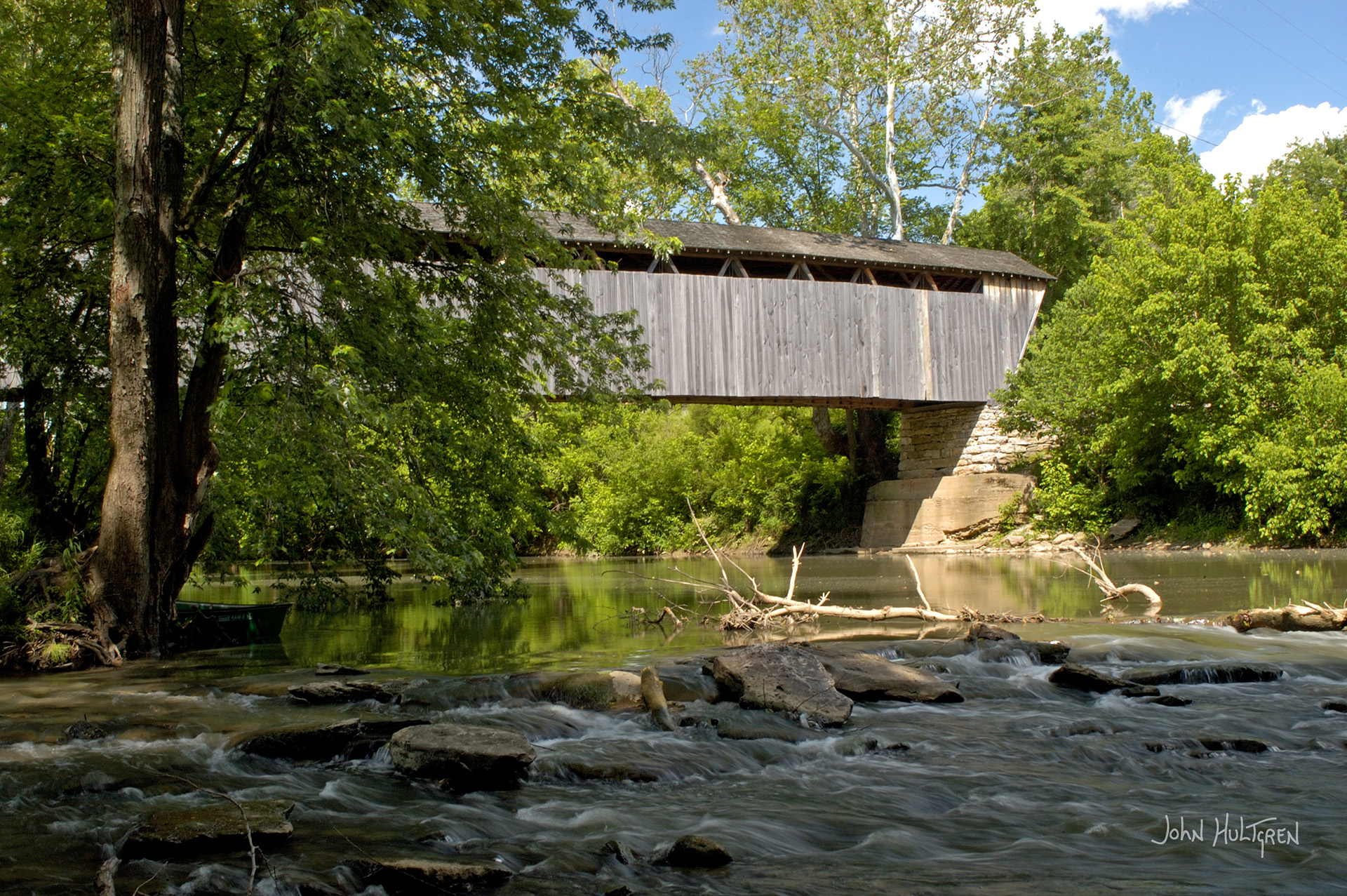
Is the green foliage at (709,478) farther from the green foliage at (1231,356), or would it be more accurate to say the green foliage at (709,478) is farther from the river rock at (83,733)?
the river rock at (83,733)

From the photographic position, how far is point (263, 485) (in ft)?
22.8

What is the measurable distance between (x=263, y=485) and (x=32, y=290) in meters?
2.30

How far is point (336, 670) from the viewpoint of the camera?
5.97 m

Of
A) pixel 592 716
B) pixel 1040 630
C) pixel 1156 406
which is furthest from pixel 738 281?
pixel 592 716

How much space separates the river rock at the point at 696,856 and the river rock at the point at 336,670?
365 centimetres

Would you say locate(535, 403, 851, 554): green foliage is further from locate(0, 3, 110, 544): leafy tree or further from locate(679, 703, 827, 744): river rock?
locate(679, 703, 827, 744): river rock

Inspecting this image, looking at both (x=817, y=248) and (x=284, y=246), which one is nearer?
(x=284, y=246)

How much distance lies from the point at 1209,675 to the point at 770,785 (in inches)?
139

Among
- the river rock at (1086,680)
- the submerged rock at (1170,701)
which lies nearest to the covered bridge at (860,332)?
the river rock at (1086,680)

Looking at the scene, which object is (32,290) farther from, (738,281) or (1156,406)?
(1156,406)

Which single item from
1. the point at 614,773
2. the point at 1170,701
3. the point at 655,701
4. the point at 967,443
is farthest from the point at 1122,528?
the point at 614,773

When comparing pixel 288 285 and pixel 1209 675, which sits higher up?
pixel 288 285

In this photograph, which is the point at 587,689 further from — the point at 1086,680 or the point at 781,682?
the point at 1086,680

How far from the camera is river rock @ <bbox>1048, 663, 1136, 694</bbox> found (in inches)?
215
